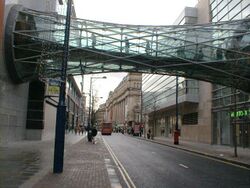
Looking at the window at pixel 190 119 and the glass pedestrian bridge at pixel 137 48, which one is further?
the window at pixel 190 119

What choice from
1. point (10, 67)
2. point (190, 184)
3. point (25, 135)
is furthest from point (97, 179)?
point (25, 135)

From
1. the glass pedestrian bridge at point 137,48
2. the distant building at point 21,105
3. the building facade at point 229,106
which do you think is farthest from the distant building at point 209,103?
the distant building at point 21,105

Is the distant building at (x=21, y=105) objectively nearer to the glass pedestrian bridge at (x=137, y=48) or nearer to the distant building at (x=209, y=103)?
the glass pedestrian bridge at (x=137, y=48)

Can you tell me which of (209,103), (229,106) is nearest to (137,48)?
(229,106)

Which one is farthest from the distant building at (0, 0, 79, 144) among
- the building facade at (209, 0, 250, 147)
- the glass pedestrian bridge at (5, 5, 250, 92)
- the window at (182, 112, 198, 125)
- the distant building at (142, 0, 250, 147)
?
the window at (182, 112, 198, 125)

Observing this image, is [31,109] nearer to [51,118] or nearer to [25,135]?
[25,135]

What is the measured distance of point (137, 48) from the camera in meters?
37.4

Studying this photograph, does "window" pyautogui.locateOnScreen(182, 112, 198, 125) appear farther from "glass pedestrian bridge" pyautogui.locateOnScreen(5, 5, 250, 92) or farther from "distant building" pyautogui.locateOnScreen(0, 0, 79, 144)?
"distant building" pyautogui.locateOnScreen(0, 0, 79, 144)

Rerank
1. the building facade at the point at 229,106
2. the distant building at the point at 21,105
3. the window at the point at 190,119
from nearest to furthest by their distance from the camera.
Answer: the distant building at the point at 21,105
the building facade at the point at 229,106
the window at the point at 190,119

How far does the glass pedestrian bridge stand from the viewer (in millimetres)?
33500

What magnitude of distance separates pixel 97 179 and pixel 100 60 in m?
24.1

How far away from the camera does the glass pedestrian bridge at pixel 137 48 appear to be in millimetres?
33500

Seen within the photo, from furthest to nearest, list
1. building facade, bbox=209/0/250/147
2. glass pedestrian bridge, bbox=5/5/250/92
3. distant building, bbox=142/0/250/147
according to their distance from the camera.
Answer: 1. distant building, bbox=142/0/250/147
2. building facade, bbox=209/0/250/147
3. glass pedestrian bridge, bbox=5/5/250/92

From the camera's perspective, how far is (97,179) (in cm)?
1437
